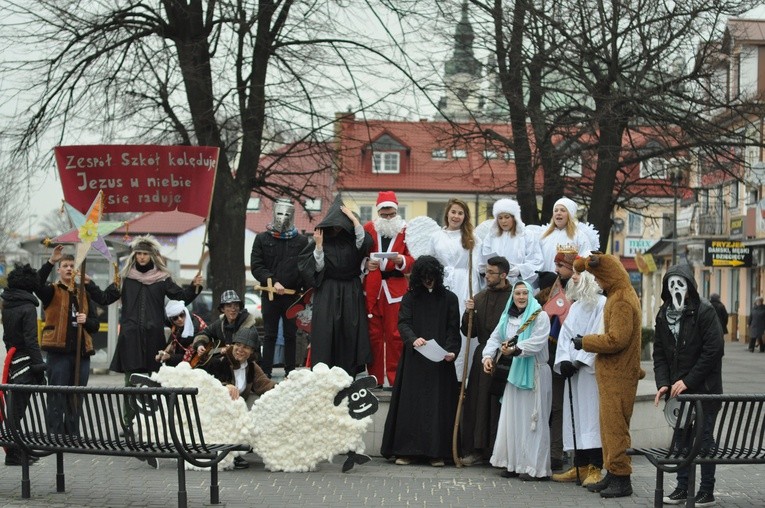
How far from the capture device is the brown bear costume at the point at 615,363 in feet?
32.0

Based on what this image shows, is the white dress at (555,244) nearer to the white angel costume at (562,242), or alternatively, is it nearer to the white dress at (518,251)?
Result: the white angel costume at (562,242)

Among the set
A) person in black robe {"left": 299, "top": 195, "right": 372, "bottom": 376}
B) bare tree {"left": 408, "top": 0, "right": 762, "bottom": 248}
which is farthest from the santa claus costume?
bare tree {"left": 408, "top": 0, "right": 762, "bottom": 248}

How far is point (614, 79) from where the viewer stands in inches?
737

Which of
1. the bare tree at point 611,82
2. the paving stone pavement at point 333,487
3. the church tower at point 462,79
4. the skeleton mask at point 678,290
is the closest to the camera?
the skeleton mask at point 678,290

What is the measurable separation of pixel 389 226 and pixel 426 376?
5.35 feet

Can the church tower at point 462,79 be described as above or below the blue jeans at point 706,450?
above

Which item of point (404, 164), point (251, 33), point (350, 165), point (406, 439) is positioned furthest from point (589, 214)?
A: point (404, 164)

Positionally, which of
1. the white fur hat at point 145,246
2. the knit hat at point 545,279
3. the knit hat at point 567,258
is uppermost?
the white fur hat at point 145,246

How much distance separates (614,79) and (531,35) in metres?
1.34

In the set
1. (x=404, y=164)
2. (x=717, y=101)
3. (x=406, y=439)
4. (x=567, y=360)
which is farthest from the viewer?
(x=404, y=164)

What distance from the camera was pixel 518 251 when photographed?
12188 mm

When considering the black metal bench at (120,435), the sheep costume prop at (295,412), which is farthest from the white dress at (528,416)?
the black metal bench at (120,435)

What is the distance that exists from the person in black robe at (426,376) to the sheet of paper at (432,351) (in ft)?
0.18

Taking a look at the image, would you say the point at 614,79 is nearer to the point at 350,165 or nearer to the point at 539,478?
the point at 350,165
